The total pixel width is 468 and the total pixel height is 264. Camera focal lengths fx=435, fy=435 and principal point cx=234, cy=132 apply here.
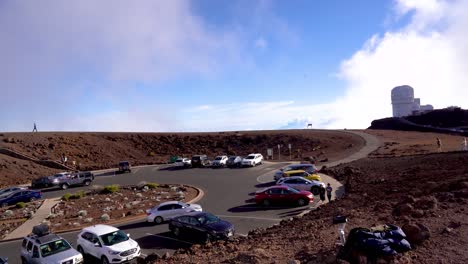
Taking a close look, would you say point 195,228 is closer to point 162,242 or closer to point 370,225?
point 162,242

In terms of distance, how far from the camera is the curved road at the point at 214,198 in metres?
20.1

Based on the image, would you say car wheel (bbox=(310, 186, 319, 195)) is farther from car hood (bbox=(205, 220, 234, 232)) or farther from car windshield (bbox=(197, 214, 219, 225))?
car hood (bbox=(205, 220, 234, 232))

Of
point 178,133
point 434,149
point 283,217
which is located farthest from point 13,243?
point 178,133

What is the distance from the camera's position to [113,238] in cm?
1639

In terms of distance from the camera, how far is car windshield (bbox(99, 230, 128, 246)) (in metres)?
16.2

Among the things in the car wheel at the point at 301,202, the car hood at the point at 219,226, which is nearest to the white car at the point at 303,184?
the car wheel at the point at 301,202

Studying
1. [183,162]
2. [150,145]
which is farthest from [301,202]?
[150,145]

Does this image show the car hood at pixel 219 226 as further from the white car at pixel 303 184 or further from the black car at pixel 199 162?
the black car at pixel 199 162

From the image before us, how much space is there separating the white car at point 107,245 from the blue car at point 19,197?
22.0 m

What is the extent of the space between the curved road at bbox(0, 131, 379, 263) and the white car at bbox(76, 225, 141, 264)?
1.79m

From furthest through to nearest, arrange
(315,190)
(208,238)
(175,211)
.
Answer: (315,190), (175,211), (208,238)

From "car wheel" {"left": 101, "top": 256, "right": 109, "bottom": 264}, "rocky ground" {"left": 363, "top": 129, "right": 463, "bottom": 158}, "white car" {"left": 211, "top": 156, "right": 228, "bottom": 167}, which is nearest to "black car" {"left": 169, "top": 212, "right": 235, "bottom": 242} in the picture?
"car wheel" {"left": 101, "top": 256, "right": 109, "bottom": 264}

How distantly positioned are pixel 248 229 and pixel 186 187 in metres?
18.5

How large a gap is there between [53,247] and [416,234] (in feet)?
40.5
